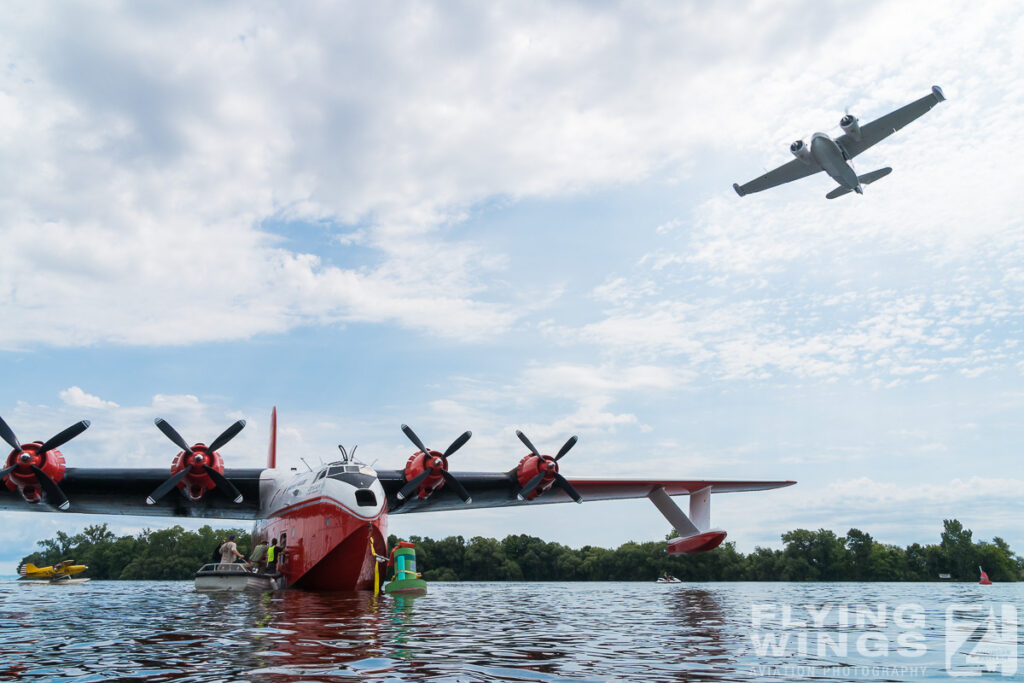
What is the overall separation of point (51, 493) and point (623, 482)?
17855 millimetres

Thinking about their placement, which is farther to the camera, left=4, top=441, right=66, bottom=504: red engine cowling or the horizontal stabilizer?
the horizontal stabilizer

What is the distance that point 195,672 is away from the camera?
5.34 metres

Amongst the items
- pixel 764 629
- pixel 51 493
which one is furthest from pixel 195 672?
pixel 51 493

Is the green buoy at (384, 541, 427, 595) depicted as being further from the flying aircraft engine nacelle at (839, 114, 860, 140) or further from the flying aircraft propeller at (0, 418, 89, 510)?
the flying aircraft engine nacelle at (839, 114, 860, 140)

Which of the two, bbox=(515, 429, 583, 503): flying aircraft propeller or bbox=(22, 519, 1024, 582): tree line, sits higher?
bbox=(515, 429, 583, 503): flying aircraft propeller

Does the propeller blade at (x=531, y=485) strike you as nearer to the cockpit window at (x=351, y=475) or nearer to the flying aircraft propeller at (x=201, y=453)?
the cockpit window at (x=351, y=475)

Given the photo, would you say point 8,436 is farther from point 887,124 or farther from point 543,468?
point 887,124

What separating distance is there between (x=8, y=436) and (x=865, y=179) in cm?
3085

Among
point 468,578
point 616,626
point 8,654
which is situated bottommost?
point 468,578

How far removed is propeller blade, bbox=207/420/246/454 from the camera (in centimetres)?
1695

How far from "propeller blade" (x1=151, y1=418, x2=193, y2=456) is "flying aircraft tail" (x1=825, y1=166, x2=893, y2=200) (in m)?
26.0

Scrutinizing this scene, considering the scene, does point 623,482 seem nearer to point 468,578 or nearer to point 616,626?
point 616,626

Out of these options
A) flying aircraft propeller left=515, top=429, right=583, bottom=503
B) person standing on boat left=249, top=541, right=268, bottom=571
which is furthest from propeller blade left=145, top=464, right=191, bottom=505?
flying aircraft propeller left=515, top=429, right=583, bottom=503

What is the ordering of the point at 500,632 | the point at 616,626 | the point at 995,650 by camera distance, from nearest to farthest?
1. the point at 995,650
2. the point at 500,632
3. the point at 616,626
